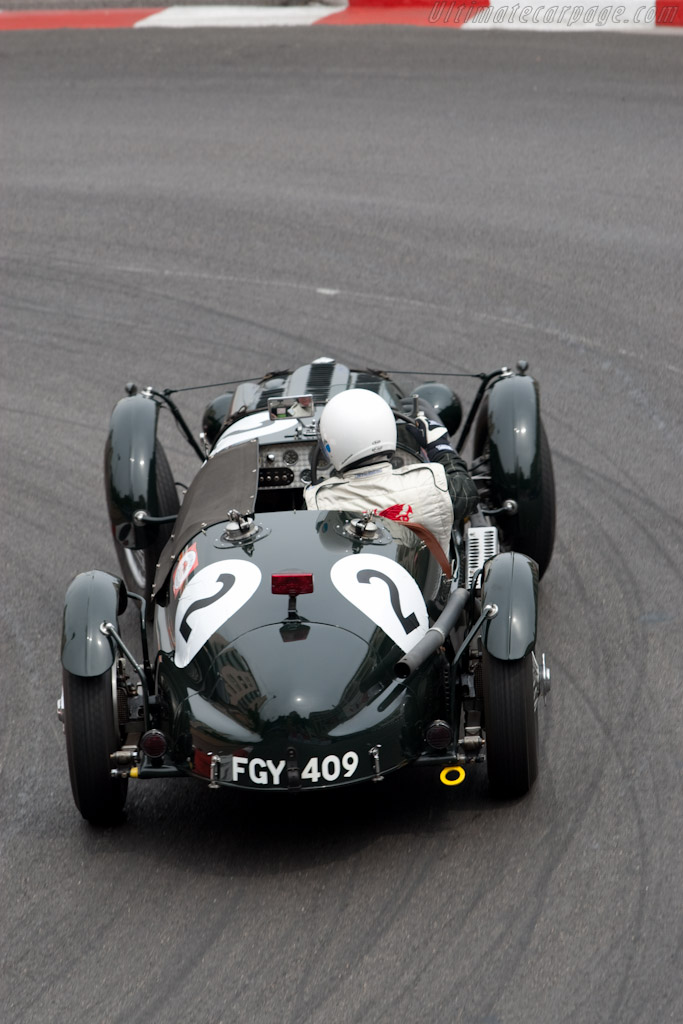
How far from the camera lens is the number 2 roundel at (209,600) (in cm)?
612

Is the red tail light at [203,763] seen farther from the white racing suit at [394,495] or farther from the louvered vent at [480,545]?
the louvered vent at [480,545]

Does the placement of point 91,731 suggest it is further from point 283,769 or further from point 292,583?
point 292,583

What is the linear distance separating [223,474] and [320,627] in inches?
60.9

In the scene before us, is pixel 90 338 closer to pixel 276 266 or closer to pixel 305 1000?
pixel 276 266

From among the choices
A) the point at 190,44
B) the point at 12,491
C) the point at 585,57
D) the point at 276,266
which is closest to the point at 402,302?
the point at 276,266

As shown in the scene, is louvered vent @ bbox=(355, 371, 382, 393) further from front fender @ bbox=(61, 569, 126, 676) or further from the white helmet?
front fender @ bbox=(61, 569, 126, 676)

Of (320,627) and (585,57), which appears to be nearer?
(320,627)

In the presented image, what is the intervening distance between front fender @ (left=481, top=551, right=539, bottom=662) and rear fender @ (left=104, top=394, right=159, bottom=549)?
8.04 feet

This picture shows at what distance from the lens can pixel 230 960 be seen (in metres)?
5.50

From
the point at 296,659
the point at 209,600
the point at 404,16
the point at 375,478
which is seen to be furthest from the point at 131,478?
the point at 404,16

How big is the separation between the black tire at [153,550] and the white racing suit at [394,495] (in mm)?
1693

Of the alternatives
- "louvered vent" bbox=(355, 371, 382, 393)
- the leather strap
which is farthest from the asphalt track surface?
"louvered vent" bbox=(355, 371, 382, 393)

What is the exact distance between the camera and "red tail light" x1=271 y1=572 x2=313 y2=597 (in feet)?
19.7

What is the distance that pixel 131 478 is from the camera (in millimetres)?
8250
